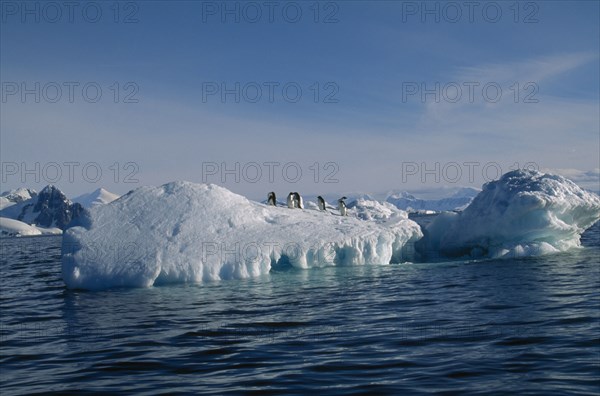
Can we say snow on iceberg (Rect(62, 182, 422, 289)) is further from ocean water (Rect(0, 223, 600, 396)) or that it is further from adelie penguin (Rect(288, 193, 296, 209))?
adelie penguin (Rect(288, 193, 296, 209))

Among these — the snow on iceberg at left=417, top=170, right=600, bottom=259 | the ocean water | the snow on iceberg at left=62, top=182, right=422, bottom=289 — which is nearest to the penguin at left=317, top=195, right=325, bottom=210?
the snow on iceberg at left=62, top=182, right=422, bottom=289

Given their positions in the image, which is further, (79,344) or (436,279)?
(436,279)

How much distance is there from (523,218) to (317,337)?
1515cm

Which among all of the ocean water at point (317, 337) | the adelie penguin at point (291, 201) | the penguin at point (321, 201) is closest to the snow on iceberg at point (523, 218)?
the ocean water at point (317, 337)

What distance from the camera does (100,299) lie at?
1447 cm

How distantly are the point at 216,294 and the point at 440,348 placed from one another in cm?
796

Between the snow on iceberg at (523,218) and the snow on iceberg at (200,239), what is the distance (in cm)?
320

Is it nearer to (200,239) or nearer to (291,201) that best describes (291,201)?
(291,201)

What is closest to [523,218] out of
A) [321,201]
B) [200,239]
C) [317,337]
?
[321,201]

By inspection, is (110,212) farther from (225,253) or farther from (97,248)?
(225,253)

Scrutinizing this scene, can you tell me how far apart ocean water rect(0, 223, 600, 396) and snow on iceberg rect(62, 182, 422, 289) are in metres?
1.08

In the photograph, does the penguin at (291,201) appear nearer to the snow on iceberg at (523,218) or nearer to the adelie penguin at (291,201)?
the adelie penguin at (291,201)

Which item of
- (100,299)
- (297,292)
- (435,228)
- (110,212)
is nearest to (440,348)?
(297,292)

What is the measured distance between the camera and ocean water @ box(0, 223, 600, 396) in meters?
6.39
